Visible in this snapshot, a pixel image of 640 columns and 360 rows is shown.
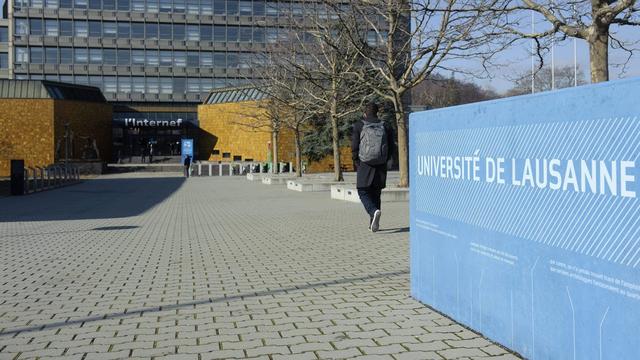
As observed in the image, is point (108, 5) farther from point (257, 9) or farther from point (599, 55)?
point (599, 55)

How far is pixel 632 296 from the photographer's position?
296cm

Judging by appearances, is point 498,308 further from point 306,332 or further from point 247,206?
point 247,206

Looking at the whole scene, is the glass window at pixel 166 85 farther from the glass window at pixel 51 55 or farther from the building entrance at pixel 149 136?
the glass window at pixel 51 55

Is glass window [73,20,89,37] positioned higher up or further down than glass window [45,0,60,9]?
further down

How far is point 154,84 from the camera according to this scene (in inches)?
2923

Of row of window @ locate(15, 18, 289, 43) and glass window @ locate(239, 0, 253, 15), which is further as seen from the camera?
glass window @ locate(239, 0, 253, 15)

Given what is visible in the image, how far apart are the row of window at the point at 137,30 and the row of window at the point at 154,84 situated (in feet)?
14.7

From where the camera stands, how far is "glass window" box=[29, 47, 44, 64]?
70.3 m

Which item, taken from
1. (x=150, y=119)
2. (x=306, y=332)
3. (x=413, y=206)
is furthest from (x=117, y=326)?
(x=150, y=119)

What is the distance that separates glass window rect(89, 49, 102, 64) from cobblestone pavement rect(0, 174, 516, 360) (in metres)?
63.5

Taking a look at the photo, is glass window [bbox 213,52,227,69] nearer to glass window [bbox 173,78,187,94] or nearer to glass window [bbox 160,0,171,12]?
glass window [bbox 173,78,187,94]

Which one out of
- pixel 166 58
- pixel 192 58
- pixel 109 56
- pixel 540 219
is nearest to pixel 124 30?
pixel 109 56

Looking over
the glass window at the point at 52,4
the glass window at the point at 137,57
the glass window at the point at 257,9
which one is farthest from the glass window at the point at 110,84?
the glass window at the point at 257,9

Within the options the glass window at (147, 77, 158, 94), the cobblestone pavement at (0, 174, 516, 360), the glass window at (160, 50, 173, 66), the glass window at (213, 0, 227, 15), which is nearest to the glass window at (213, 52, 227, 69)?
the glass window at (213, 0, 227, 15)
